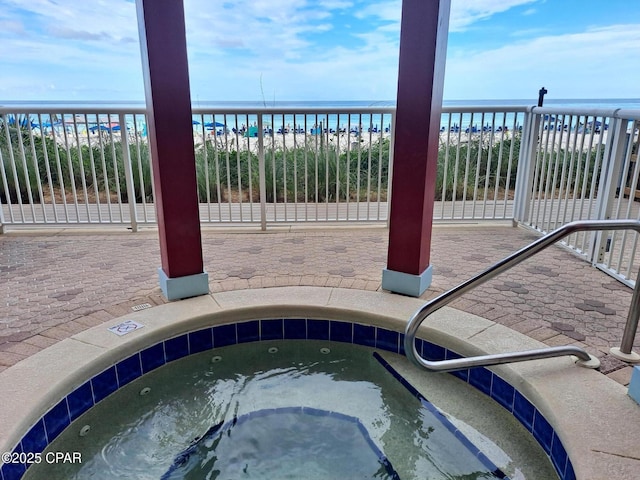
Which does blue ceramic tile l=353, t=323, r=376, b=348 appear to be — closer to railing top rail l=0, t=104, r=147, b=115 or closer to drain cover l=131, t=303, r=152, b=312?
drain cover l=131, t=303, r=152, b=312

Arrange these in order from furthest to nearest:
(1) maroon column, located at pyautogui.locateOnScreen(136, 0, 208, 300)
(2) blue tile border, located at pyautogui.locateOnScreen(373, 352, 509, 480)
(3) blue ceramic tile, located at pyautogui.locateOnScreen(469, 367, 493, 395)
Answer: (1) maroon column, located at pyautogui.locateOnScreen(136, 0, 208, 300) < (3) blue ceramic tile, located at pyautogui.locateOnScreen(469, 367, 493, 395) < (2) blue tile border, located at pyautogui.locateOnScreen(373, 352, 509, 480)

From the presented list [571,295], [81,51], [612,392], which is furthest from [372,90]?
[612,392]

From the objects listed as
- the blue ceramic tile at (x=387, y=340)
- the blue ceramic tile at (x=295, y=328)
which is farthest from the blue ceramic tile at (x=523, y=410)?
the blue ceramic tile at (x=295, y=328)

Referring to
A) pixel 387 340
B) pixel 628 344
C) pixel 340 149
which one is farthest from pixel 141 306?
pixel 340 149

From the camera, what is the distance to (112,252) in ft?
12.2

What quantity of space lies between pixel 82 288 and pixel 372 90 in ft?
45.0

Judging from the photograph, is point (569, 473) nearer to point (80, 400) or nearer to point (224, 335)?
point (224, 335)

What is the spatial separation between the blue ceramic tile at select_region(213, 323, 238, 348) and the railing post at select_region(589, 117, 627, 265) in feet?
8.81

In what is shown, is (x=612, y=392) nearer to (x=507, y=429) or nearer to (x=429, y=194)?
(x=507, y=429)

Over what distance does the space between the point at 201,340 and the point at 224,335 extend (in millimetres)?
134

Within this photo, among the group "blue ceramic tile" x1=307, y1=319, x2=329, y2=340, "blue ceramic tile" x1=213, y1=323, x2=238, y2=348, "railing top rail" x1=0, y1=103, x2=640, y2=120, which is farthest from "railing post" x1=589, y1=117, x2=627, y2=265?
"blue ceramic tile" x1=213, y1=323, x2=238, y2=348

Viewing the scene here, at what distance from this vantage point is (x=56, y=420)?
1785mm

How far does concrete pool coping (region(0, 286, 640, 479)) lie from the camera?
1.51m

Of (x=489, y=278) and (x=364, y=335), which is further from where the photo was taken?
(x=364, y=335)
